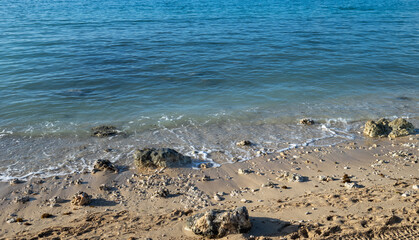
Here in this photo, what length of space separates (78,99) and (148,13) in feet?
77.6

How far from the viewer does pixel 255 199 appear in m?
7.77

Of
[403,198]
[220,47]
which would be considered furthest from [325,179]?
[220,47]

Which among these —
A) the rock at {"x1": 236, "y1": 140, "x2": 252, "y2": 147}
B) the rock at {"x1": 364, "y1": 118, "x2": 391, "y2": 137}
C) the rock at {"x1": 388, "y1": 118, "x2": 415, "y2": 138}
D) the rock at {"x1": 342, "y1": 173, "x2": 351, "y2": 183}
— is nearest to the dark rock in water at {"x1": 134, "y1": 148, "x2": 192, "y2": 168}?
the rock at {"x1": 236, "y1": 140, "x2": 252, "y2": 147}

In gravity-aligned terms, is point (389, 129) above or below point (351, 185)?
below

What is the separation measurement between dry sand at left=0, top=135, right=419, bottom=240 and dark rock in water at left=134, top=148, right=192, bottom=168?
0.24 meters

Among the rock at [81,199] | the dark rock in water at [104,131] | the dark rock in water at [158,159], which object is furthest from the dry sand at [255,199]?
the dark rock in water at [104,131]

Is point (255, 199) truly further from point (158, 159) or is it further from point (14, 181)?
point (14, 181)

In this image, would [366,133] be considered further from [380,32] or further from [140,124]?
[380,32]

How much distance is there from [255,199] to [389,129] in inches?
243

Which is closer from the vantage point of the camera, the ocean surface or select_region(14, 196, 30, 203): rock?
select_region(14, 196, 30, 203): rock

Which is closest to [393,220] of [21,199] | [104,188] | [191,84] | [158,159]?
[158,159]

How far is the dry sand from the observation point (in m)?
6.44

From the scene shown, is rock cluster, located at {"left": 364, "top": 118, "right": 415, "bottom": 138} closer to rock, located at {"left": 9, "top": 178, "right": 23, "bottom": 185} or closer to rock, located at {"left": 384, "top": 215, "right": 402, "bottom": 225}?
rock, located at {"left": 384, "top": 215, "right": 402, "bottom": 225}

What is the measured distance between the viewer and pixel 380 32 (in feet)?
94.2
